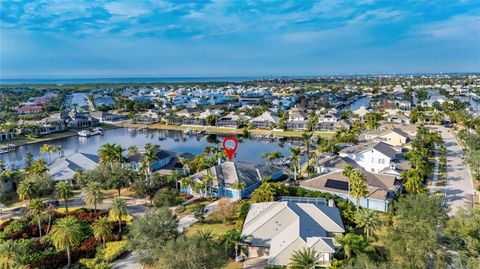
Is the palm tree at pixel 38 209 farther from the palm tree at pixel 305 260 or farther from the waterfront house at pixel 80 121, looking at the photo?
the waterfront house at pixel 80 121

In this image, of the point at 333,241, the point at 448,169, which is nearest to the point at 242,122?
the point at 448,169

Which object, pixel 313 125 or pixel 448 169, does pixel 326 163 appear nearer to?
pixel 448 169

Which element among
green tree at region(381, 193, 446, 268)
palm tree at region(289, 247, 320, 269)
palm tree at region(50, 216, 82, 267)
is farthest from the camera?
palm tree at region(50, 216, 82, 267)

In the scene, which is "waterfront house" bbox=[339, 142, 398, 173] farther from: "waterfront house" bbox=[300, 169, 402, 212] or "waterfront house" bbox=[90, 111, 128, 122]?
"waterfront house" bbox=[90, 111, 128, 122]

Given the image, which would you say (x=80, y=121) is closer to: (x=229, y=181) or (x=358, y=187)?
(x=229, y=181)

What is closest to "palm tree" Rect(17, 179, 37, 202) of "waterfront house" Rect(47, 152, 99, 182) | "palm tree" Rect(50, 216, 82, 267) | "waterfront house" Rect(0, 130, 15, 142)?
"waterfront house" Rect(47, 152, 99, 182)

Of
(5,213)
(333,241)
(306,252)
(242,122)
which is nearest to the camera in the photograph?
(306,252)
